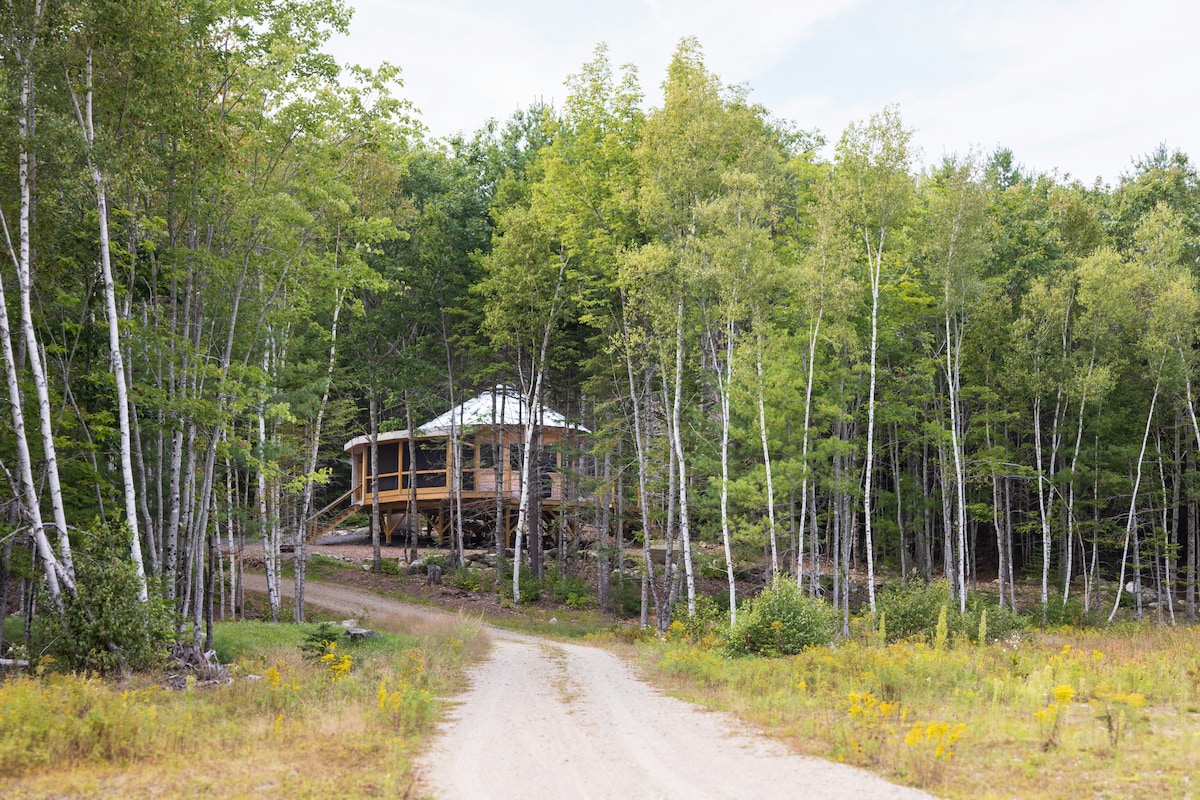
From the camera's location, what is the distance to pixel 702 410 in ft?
75.6

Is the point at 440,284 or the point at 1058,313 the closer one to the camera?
the point at 1058,313

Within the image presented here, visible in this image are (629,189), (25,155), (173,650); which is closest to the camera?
(25,155)

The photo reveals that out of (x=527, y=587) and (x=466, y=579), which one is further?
(x=466, y=579)

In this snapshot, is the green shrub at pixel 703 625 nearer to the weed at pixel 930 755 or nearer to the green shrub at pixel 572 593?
the green shrub at pixel 572 593

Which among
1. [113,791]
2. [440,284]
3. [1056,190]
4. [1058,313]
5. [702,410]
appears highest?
[1056,190]

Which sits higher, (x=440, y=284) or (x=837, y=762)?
(x=440, y=284)

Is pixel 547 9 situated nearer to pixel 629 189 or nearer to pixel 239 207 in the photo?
pixel 629 189

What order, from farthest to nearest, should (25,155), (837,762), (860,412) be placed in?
1. (860,412)
2. (25,155)
3. (837,762)

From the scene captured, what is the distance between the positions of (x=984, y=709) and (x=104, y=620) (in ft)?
35.4

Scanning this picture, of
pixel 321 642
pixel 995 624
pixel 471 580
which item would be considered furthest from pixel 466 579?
pixel 995 624

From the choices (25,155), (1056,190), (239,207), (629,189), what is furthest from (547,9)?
(1056,190)

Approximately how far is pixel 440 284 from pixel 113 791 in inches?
889

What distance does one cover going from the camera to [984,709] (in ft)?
29.1

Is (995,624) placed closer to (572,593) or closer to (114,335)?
(572,593)
